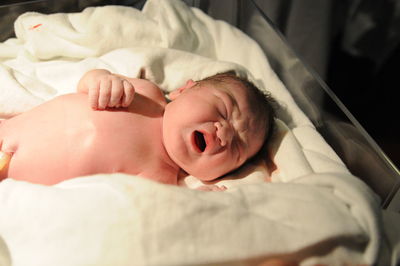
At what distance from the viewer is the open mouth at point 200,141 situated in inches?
31.2

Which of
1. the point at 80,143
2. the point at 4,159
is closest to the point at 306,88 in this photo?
the point at 80,143

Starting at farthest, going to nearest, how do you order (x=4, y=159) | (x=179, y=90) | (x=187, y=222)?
(x=179, y=90) < (x=4, y=159) < (x=187, y=222)

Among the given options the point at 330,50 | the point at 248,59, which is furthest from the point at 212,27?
the point at 330,50

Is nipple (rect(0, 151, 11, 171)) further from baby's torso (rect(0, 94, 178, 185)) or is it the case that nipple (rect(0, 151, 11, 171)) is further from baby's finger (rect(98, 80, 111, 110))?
baby's finger (rect(98, 80, 111, 110))

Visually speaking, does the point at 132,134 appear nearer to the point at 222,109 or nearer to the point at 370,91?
the point at 222,109

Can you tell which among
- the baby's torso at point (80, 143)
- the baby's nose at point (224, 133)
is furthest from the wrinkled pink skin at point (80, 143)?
the baby's nose at point (224, 133)

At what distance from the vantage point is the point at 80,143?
29.3 inches

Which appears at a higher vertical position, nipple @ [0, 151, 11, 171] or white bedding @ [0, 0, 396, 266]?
white bedding @ [0, 0, 396, 266]

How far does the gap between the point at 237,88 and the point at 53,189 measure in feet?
1.49

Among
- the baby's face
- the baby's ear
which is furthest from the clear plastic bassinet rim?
the baby's ear

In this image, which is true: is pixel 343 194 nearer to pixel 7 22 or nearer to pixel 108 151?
pixel 108 151

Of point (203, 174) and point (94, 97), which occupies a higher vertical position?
point (94, 97)

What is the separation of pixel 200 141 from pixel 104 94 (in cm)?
23

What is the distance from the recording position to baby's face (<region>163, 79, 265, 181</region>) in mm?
777
